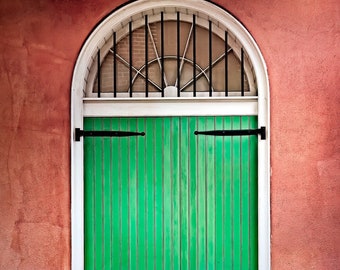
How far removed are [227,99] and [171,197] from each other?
35.7 inches

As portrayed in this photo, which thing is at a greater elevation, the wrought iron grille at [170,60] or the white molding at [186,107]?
the wrought iron grille at [170,60]

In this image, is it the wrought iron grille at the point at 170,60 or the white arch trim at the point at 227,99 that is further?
the wrought iron grille at the point at 170,60

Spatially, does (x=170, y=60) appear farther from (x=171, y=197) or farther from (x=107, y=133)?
(x=171, y=197)

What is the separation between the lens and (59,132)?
12.1ft

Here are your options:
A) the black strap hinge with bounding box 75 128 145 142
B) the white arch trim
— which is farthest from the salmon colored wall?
the black strap hinge with bounding box 75 128 145 142

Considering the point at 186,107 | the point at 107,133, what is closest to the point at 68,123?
the point at 107,133

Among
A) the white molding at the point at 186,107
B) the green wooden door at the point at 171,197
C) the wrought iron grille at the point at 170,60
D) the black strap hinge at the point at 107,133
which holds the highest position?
the wrought iron grille at the point at 170,60

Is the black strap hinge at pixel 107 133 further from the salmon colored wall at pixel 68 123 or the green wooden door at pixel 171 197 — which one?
the salmon colored wall at pixel 68 123

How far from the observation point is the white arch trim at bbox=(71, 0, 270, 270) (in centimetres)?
367

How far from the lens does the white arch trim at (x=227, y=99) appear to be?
12.1 feet

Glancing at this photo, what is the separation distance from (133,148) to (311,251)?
1.62 meters

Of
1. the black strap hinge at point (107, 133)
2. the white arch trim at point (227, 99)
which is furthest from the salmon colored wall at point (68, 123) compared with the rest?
the black strap hinge at point (107, 133)

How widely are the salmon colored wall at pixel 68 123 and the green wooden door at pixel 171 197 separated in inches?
8.7

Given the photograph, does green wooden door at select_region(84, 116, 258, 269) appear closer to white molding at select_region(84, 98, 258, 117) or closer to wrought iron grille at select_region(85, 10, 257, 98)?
white molding at select_region(84, 98, 258, 117)
